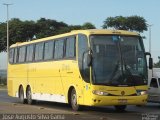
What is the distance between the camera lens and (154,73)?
2542 cm

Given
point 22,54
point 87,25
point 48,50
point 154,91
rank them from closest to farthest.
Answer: point 154,91 → point 48,50 → point 22,54 → point 87,25

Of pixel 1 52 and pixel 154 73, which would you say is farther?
pixel 1 52

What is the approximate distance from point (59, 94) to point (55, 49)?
2.00 metres

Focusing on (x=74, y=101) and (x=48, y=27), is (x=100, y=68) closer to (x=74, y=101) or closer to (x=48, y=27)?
(x=74, y=101)

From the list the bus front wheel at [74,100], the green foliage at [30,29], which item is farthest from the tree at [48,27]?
the bus front wheel at [74,100]

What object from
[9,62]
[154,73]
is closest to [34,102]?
[9,62]

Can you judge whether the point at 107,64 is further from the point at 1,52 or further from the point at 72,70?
the point at 1,52

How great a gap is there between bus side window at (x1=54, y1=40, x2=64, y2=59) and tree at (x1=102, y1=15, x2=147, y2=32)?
44.8m

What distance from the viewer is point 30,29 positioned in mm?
71062

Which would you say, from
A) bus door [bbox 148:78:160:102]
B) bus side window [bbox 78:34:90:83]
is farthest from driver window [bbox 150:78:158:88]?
→ bus side window [bbox 78:34:90:83]

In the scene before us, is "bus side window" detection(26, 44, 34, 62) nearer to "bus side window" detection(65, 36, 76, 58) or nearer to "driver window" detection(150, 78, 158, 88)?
"bus side window" detection(65, 36, 76, 58)

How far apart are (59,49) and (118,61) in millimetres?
3871

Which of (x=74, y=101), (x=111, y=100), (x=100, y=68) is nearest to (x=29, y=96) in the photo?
(x=74, y=101)

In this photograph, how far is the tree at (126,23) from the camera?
68688 mm
